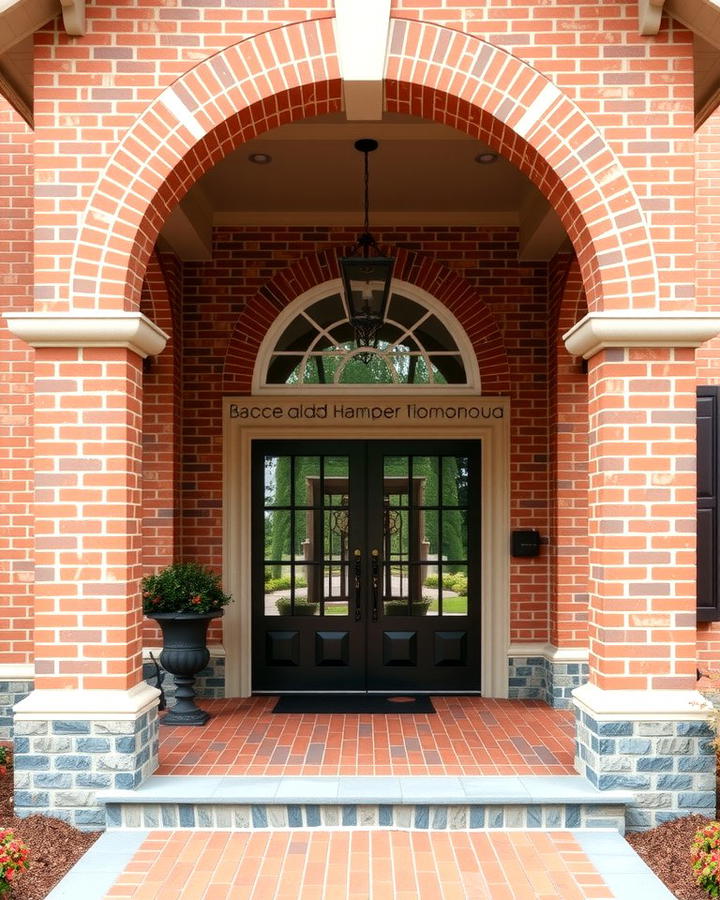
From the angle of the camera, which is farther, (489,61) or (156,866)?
(489,61)

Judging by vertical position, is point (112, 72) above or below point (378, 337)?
above

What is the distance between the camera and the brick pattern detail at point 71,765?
420 centimetres

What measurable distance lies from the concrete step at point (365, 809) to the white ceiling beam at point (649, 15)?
4.08 m

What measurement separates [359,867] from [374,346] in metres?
4.49

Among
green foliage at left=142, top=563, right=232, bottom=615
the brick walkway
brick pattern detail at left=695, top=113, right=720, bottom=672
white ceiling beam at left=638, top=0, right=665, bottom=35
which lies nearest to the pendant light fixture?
white ceiling beam at left=638, top=0, right=665, bottom=35

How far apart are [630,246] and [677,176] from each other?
1.53 feet

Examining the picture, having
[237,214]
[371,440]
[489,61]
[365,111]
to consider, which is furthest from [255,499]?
[489,61]

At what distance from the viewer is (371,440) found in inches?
286

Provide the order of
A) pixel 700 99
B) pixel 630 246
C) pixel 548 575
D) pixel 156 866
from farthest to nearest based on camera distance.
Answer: pixel 548 575 < pixel 700 99 < pixel 630 246 < pixel 156 866

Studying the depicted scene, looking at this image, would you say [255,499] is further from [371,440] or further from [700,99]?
[700,99]

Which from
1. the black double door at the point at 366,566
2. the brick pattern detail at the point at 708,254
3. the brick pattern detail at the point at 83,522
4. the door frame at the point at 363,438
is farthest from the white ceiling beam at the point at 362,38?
the black double door at the point at 366,566

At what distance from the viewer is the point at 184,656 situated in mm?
6125

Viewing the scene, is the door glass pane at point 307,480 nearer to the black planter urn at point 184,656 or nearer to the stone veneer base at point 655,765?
the black planter urn at point 184,656

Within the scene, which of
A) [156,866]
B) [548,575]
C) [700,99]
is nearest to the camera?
[156,866]
